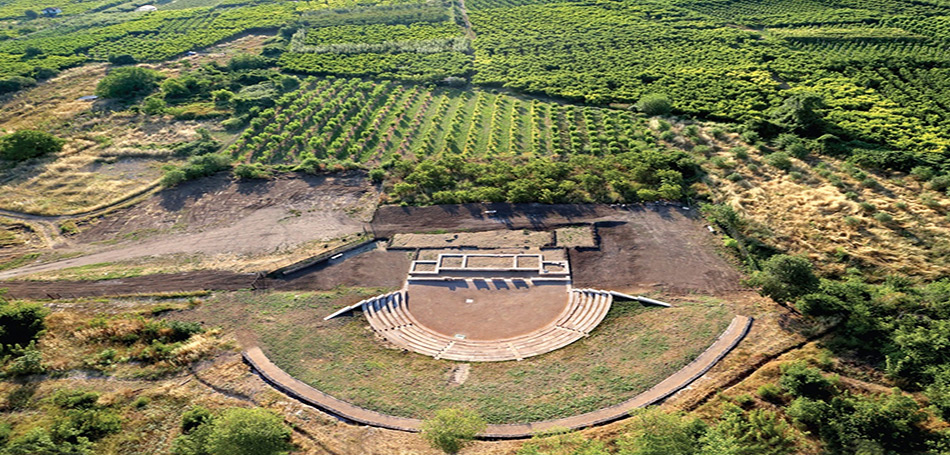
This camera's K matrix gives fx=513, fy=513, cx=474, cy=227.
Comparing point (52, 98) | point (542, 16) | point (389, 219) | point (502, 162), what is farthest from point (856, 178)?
point (52, 98)

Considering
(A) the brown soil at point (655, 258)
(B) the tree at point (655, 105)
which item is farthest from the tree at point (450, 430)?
(B) the tree at point (655, 105)

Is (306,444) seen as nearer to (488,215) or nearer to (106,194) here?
(488,215)

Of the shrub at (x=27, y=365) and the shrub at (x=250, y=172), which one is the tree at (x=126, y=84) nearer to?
the shrub at (x=250, y=172)

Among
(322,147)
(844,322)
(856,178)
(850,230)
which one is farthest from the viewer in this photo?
(322,147)

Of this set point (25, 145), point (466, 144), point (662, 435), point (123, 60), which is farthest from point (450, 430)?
point (123, 60)

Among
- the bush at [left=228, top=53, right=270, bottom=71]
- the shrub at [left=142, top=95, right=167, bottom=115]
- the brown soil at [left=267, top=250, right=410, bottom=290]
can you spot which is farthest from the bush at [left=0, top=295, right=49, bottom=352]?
the bush at [left=228, top=53, right=270, bottom=71]

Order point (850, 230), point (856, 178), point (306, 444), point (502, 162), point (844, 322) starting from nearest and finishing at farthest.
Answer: point (306, 444) → point (844, 322) → point (850, 230) → point (856, 178) → point (502, 162)
